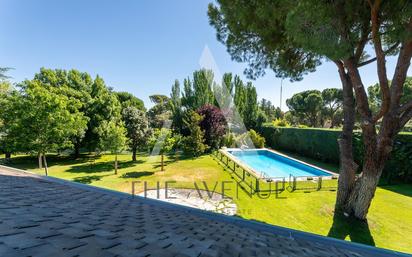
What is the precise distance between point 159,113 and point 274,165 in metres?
25.3

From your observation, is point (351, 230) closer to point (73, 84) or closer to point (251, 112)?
point (251, 112)

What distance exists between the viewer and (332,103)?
36531mm

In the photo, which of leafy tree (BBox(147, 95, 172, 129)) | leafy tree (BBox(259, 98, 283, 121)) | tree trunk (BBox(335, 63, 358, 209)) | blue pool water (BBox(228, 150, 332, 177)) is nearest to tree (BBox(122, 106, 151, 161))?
blue pool water (BBox(228, 150, 332, 177))

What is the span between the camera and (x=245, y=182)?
10.1 meters

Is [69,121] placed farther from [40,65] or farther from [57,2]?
[40,65]

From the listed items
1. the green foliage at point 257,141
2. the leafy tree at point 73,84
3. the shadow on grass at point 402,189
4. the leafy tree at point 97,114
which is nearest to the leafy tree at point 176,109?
the leafy tree at point 97,114

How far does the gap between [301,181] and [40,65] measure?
23735 mm

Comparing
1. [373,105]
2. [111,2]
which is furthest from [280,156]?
[373,105]

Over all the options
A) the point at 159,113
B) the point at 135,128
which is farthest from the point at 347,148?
the point at 159,113

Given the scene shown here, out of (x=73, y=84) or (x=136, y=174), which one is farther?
(x=73, y=84)

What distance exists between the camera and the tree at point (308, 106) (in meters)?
36.6

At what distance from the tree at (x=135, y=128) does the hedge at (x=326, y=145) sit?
1395 centimetres

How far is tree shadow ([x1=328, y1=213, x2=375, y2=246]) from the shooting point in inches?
207

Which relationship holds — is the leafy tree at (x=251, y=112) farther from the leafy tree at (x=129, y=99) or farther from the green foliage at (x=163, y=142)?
the leafy tree at (x=129, y=99)
